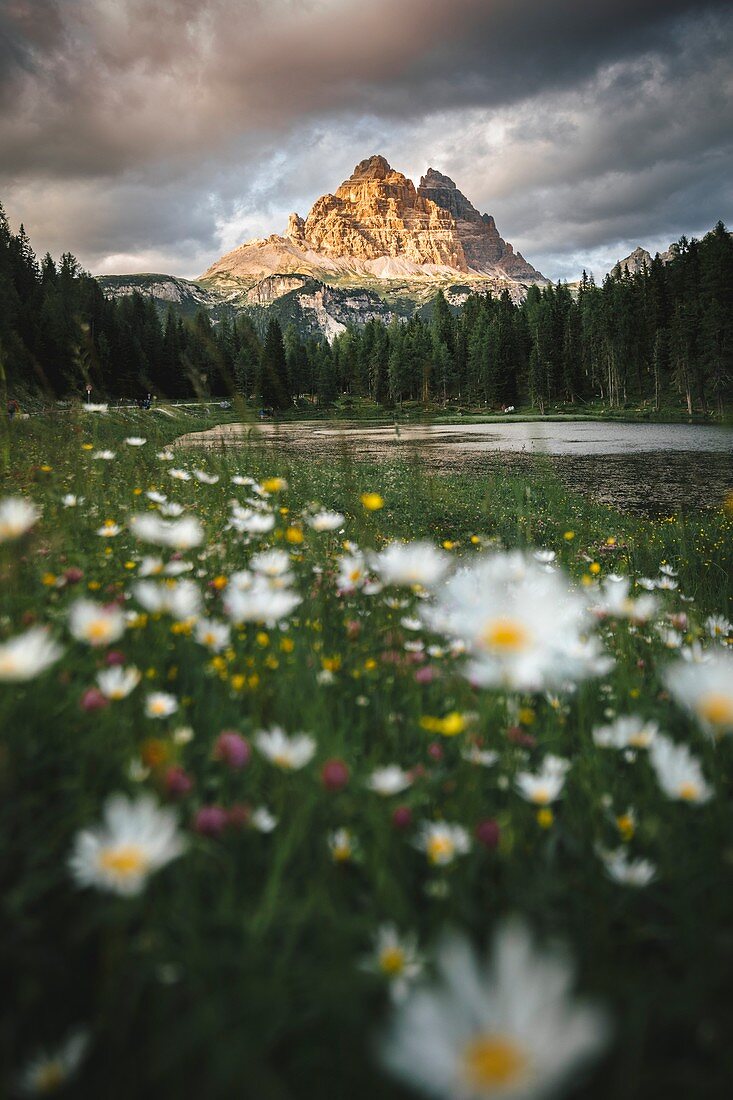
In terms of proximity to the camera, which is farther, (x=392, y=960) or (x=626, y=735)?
(x=626, y=735)

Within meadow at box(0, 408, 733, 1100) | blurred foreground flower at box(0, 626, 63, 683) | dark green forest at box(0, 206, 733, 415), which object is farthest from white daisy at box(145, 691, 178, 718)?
A: dark green forest at box(0, 206, 733, 415)

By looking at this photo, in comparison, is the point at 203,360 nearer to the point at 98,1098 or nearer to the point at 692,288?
the point at 692,288

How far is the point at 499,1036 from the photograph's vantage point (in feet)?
1.52

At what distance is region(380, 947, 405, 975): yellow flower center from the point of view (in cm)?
88

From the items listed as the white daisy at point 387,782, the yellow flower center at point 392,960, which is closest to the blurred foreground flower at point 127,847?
the yellow flower center at point 392,960

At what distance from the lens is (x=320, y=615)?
236 centimetres

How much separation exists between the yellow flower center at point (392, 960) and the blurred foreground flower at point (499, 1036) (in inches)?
17.4

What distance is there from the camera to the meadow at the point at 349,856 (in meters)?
0.71

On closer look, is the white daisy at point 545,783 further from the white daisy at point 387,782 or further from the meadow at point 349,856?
the white daisy at point 387,782

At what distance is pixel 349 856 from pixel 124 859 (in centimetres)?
48

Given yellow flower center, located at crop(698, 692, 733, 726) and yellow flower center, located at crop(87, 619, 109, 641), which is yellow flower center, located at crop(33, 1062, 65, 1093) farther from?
yellow flower center, located at crop(698, 692, 733, 726)

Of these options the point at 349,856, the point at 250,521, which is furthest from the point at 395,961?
the point at 250,521

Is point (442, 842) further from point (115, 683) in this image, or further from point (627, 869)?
point (115, 683)

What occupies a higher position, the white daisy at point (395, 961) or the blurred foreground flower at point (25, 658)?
the blurred foreground flower at point (25, 658)
